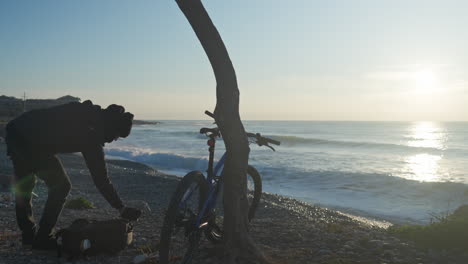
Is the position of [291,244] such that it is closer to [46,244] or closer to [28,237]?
[46,244]

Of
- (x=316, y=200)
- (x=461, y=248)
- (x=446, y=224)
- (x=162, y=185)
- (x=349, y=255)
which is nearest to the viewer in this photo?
(x=349, y=255)

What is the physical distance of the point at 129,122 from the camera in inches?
174

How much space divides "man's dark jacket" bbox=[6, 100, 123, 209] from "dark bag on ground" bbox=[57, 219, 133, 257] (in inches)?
18.8

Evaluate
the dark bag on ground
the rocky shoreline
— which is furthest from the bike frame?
the dark bag on ground

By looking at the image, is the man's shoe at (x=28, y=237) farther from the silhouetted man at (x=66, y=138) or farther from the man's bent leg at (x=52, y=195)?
the silhouetted man at (x=66, y=138)

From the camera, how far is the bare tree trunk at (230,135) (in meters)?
4.02

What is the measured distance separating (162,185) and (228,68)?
29.9 feet

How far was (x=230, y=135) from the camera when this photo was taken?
414 centimetres

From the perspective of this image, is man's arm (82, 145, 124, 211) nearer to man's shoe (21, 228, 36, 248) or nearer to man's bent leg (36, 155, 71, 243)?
man's bent leg (36, 155, 71, 243)

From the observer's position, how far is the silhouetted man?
4.23 metres

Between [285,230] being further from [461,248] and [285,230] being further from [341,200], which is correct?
[341,200]

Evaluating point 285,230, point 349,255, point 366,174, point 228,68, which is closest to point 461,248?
point 349,255

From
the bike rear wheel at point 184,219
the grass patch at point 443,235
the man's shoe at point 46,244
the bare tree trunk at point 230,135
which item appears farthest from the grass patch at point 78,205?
the grass patch at point 443,235

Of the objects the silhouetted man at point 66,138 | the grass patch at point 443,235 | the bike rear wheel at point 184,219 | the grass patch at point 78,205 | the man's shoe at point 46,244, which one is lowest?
the grass patch at point 78,205
